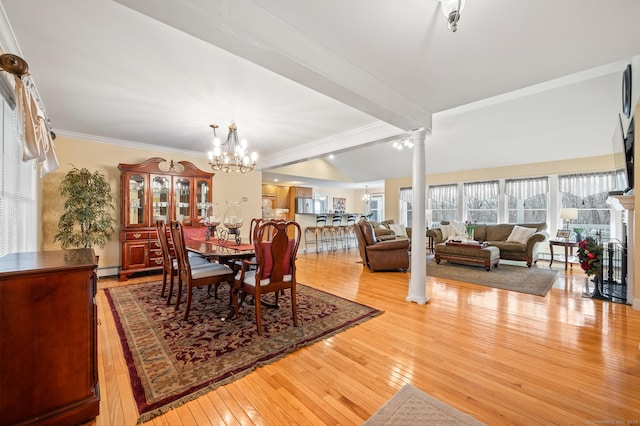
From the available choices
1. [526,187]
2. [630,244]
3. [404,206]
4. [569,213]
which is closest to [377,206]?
[404,206]

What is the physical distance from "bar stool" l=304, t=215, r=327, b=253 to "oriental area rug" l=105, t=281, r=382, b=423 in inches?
178

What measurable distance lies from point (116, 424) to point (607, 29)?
4072 mm

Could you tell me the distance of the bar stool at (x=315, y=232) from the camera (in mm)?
8359

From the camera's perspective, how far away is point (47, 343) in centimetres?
143

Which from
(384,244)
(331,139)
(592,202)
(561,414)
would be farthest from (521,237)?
(561,414)

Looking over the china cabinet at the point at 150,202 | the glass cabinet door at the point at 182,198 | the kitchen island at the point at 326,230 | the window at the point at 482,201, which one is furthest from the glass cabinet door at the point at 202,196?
the window at the point at 482,201

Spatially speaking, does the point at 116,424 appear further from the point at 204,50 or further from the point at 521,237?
the point at 521,237

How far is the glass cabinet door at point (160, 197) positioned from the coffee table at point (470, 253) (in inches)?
233

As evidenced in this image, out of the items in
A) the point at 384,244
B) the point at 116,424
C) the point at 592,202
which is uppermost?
the point at 592,202

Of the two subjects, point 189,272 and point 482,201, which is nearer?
point 189,272

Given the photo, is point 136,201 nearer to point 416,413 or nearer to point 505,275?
point 416,413

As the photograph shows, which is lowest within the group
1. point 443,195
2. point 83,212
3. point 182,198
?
point 83,212

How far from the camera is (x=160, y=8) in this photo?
1.43 meters

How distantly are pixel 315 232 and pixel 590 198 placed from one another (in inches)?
271
